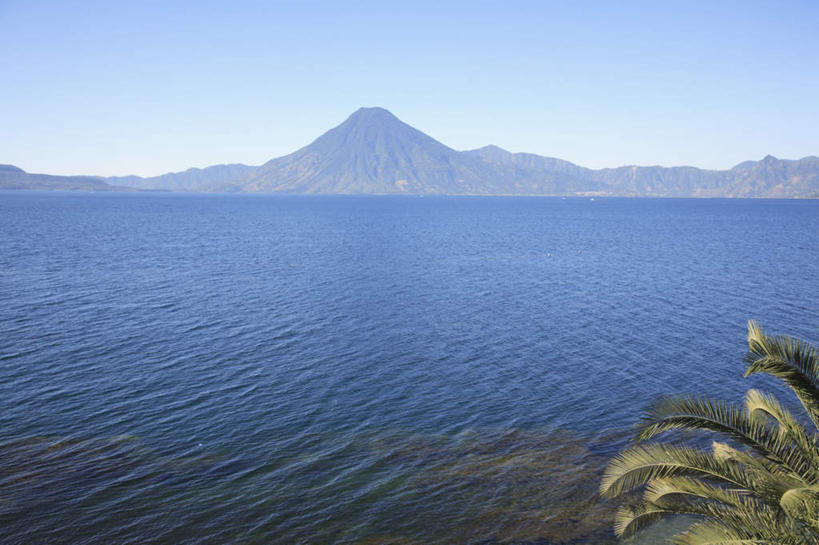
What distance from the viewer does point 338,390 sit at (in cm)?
3241

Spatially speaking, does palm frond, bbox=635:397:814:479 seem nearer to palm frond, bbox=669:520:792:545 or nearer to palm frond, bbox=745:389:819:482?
palm frond, bbox=745:389:819:482

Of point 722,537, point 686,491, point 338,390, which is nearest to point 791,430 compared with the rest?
point 686,491

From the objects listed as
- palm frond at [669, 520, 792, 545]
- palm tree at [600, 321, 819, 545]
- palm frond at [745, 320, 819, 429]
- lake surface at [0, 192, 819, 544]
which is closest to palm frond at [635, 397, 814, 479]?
palm tree at [600, 321, 819, 545]

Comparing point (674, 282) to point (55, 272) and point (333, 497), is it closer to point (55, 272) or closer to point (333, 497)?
point (333, 497)

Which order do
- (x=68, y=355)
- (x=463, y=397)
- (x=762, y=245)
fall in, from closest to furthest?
(x=463, y=397) < (x=68, y=355) < (x=762, y=245)

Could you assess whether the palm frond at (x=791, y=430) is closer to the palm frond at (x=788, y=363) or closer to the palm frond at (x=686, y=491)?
the palm frond at (x=788, y=363)

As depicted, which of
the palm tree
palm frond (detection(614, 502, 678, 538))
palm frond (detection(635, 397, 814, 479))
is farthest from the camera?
palm frond (detection(614, 502, 678, 538))

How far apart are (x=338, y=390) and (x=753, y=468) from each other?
2338 cm

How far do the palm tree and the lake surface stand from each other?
7467 millimetres

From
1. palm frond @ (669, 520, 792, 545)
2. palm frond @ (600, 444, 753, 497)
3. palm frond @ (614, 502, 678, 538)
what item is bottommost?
palm frond @ (614, 502, 678, 538)

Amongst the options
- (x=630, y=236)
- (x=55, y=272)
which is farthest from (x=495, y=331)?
(x=630, y=236)

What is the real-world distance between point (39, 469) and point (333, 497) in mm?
13063

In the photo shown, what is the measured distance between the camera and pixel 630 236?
140 m

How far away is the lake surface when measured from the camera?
20.5 meters
